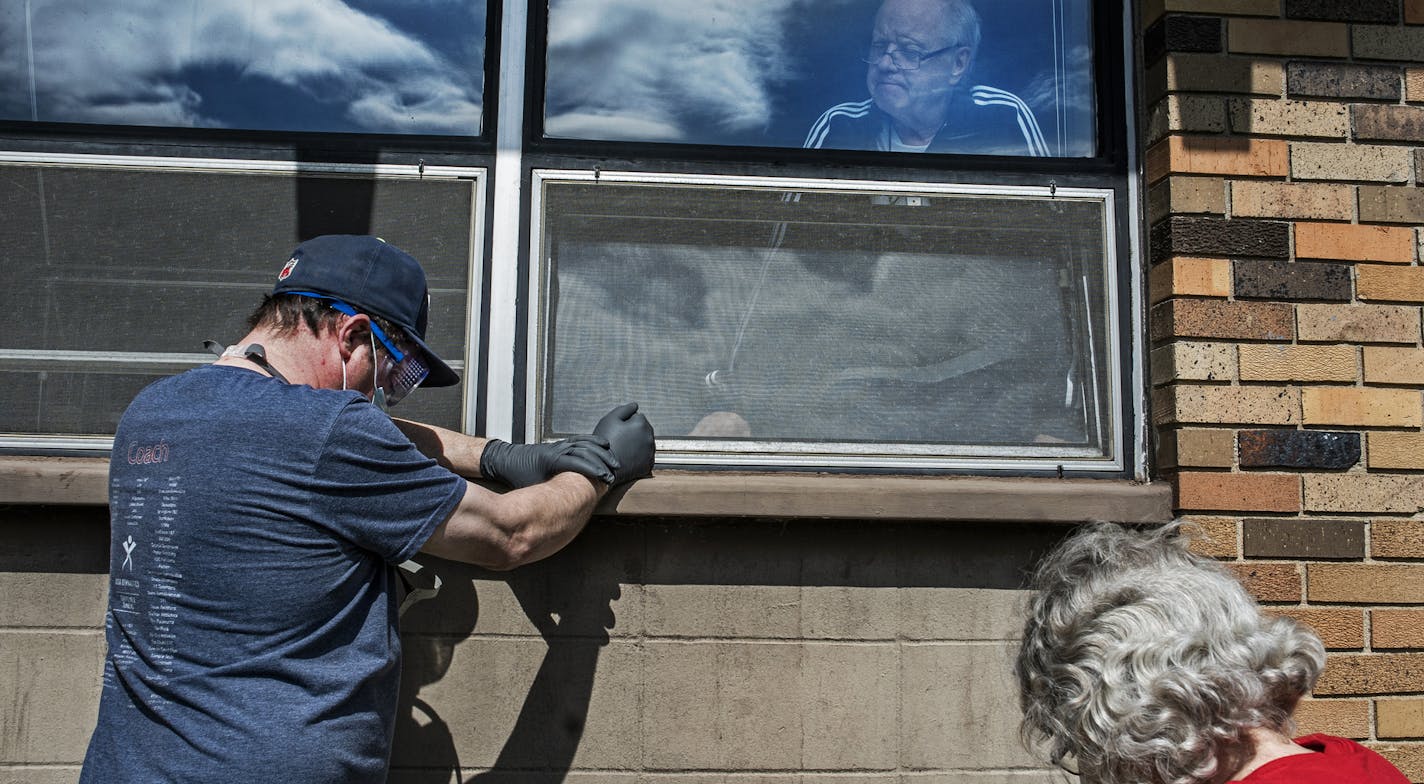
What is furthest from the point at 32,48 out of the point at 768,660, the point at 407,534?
the point at 768,660

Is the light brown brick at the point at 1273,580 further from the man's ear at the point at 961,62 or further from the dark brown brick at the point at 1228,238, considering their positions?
the man's ear at the point at 961,62

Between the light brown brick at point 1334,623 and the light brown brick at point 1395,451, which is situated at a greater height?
the light brown brick at point 1395,451

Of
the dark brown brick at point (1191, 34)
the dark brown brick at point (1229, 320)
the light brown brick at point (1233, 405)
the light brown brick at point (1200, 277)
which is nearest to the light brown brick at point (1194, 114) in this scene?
the dark brown brick at point (1191, 34)

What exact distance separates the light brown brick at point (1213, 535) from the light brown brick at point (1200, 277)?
22.5 inches

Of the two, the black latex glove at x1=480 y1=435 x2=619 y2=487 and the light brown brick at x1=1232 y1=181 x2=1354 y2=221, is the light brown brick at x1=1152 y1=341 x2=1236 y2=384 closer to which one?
the light brown brick at x1=1232 y1=181 x2=1354 y2=221

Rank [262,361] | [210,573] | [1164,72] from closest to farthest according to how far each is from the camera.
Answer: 1. [210,573]
2. [262,361]
3. [1164,72]

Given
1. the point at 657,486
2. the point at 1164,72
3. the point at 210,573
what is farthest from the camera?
the point at 1164,72

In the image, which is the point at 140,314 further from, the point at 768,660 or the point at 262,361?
the point at 768,660

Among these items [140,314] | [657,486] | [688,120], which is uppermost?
[688,120]

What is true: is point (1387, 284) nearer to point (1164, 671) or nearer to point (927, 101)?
A: point (927, 101)

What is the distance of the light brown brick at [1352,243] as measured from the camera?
2.68 metres

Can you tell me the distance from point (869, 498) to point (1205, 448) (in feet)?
2.82

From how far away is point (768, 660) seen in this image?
2.62 meters

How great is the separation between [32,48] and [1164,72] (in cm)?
303
